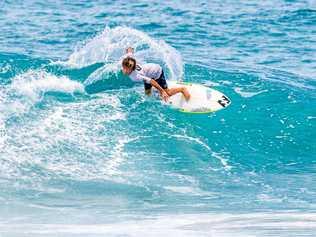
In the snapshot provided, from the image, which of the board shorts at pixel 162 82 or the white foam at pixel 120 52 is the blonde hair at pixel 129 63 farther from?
the white foam at pixel 120 52

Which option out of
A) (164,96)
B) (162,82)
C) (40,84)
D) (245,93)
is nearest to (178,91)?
(164,96)

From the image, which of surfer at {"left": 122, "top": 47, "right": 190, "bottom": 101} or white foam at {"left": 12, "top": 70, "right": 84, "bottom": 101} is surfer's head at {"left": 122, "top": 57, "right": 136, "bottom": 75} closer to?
surfer at {"left": 122, "top": 47, "right": 190, "bottom": 101}

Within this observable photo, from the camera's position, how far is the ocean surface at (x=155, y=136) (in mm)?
12156

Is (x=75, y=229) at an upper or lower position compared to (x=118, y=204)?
lower

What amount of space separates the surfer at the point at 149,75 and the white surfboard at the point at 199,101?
6.0 inches

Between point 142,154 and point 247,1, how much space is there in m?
15.3

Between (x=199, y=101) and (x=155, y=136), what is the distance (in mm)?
1283

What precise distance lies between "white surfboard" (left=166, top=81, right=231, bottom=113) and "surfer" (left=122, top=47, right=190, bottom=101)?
0.50ft

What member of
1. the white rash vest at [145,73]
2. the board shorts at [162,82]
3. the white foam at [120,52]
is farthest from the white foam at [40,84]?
the white rash vest at [145,73]

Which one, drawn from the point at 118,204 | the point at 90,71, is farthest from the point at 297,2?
the point at 118,204

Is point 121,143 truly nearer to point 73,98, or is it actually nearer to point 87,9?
point 73,98

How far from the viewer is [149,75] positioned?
50.8 ft

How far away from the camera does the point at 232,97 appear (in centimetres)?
1783

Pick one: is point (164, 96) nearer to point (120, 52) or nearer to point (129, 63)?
point (129, 63)
